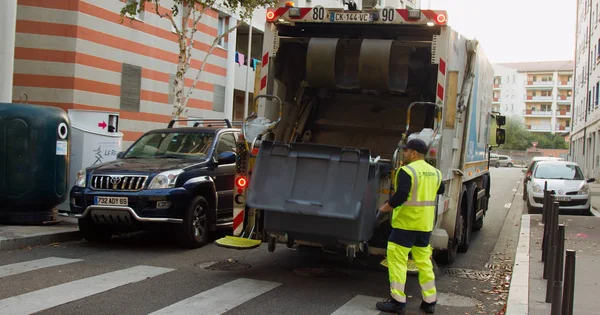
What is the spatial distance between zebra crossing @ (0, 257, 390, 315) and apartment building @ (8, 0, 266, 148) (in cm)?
748

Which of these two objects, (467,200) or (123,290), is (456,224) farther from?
(123,290)

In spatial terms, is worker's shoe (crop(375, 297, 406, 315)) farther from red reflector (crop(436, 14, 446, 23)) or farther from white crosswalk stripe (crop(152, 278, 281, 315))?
red reflector (crop(436, 14, 446, 23))

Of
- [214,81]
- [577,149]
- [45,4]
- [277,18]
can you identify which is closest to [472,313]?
A: [277,18]

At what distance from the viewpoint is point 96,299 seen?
5.54 meters

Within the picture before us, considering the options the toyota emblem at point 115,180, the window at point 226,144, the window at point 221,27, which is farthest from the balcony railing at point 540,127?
the toyota emblem at point 115,180

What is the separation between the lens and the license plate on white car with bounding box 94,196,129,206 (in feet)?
25.6

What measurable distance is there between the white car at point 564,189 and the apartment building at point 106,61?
11.6 m

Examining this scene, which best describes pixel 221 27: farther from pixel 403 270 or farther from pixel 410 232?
pixel 403 270

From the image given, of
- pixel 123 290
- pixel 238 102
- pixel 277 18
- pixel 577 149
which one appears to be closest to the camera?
pixel 123 290

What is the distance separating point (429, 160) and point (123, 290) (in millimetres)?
3431

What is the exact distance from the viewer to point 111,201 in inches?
309

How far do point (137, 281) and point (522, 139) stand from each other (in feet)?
272

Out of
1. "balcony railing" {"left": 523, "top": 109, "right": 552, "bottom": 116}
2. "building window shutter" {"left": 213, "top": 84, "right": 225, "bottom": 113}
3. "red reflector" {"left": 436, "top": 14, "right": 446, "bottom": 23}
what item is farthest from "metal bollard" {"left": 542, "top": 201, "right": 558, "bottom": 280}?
"balcony railing" {"left": 523, "top": 109, "right": 552, "bottom": 116}

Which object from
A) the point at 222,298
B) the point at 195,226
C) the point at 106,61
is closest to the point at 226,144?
the point at 195,226
